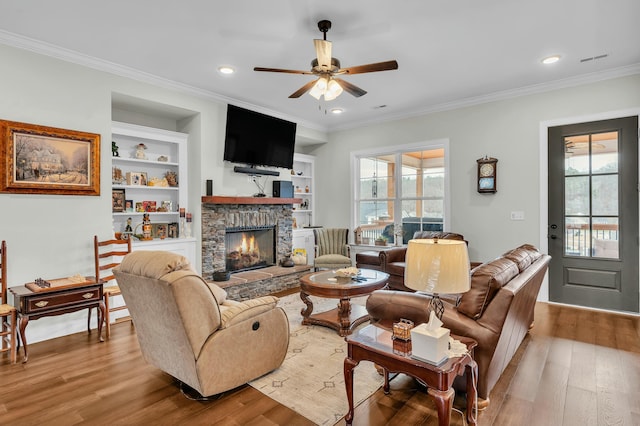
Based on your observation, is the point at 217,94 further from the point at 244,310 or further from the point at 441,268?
the point at 441,268

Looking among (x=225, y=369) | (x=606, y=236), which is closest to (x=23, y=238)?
(x=225, y=369)

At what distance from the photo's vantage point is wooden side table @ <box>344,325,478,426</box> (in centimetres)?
166

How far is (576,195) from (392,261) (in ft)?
8.25

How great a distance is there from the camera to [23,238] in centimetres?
331

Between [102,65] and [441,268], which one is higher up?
[102,65]

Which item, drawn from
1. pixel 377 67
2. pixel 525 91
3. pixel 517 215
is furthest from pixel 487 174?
pixel 377 67

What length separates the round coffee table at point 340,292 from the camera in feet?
11.2

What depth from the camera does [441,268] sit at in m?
1.68

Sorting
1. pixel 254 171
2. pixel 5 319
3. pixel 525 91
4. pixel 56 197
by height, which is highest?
pixel 525 91

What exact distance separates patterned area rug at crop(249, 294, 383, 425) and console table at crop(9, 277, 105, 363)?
1.91 metres

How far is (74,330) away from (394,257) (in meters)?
4.05

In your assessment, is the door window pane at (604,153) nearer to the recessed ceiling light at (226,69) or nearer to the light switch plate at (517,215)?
the light switch plate at (517,215)

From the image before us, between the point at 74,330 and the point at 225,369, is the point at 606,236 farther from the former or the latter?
the point at 74,330

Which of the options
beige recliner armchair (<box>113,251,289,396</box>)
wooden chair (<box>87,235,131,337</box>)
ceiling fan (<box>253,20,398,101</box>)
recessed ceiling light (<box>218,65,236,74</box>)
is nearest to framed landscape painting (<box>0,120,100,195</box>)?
wooden chair (<box>87,235,131,337</box>)
